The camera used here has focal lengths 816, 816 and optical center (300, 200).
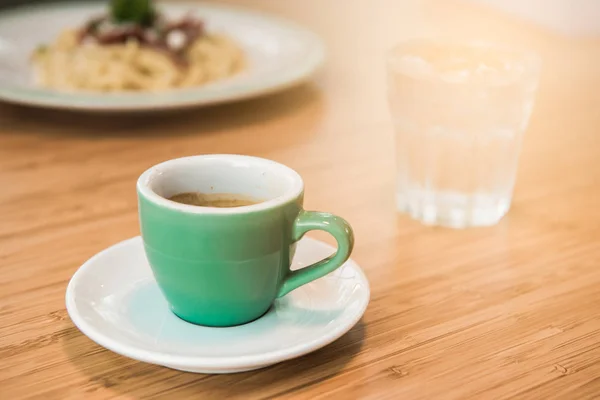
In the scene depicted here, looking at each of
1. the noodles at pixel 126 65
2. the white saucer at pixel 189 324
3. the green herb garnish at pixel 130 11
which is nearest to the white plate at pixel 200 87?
the noodles at pixel 126 65

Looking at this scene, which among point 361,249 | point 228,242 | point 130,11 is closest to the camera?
point 228,242

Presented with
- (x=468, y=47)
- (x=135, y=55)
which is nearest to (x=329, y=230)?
(x=468, y=47)

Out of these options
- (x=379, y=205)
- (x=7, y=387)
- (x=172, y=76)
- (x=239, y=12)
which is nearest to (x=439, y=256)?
(x=379, y=205)

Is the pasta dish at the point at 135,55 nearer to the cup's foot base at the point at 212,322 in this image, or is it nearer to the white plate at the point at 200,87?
the white plate at the point at 200,87

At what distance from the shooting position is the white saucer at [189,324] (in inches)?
21.7

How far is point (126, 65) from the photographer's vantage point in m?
1.26

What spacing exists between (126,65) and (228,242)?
0.76 metres

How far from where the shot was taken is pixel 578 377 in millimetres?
599

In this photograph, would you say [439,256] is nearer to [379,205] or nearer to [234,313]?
[379,205]

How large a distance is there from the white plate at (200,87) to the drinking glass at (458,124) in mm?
362

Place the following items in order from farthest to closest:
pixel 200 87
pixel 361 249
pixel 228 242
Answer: pixel 200 87
pixel 361 249
pixel 228 242

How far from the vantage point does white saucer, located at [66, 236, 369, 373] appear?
552 mm

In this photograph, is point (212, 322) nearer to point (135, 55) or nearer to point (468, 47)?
point (468, 47)

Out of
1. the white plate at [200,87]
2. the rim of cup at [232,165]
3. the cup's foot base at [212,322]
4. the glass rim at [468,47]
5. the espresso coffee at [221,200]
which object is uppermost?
the rim of cup at [232,165]
